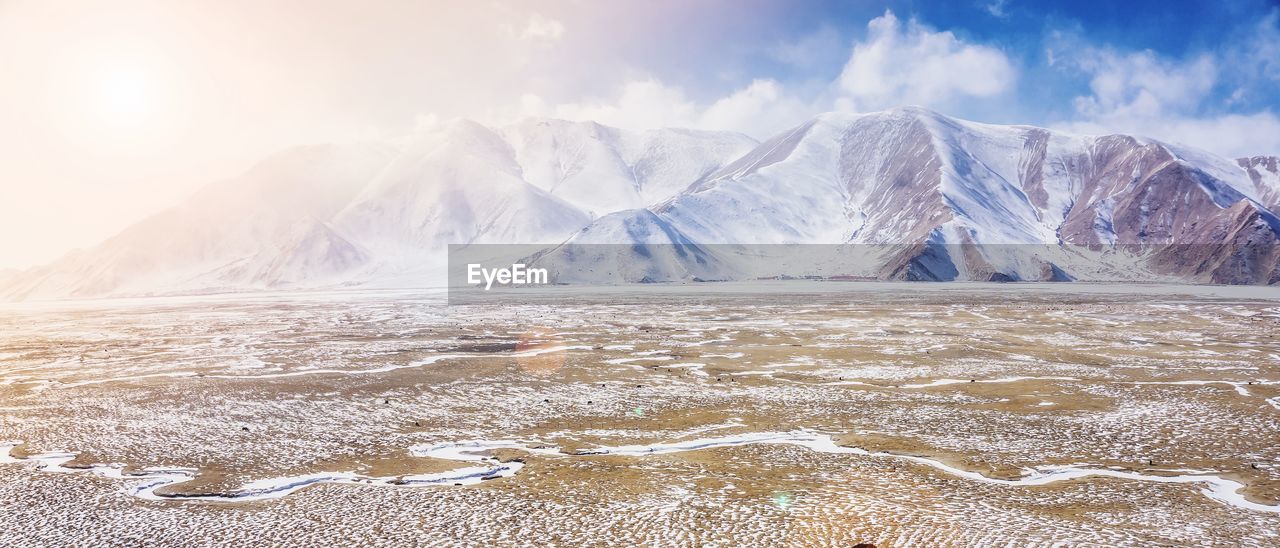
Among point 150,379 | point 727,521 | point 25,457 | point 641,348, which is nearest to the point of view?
point 727,521

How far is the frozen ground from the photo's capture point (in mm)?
16641

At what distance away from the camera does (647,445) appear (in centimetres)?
2439

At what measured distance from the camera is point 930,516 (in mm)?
17031

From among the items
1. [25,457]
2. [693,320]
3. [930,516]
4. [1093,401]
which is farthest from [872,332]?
[25,457]

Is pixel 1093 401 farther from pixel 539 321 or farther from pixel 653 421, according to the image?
pixel 539 321

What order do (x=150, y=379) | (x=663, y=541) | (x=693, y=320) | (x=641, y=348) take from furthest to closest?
(x=693, y=320), (x=641, y=348), (x=150, y=379), (x=663, y=541)

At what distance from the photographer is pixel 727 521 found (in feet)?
55.1

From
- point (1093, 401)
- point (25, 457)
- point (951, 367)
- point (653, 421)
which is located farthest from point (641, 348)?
point (25, 457)

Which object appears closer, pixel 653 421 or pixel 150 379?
pixel 653 421

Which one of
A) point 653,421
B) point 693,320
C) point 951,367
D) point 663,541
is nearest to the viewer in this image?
point 663,541

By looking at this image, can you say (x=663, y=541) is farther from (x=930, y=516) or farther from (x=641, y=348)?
(x=641, y=348)

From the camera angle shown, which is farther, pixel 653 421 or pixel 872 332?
pixel 872 332

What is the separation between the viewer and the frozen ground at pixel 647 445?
16641 mm

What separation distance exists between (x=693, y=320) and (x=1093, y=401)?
48.7 m
